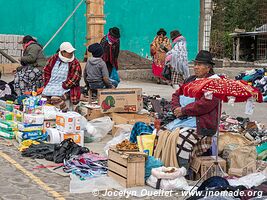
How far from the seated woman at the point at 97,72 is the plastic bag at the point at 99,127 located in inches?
39.5

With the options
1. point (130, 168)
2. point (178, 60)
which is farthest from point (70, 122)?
point (178, 60)

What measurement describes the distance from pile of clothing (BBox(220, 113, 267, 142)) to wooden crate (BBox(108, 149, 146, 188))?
2624 mm

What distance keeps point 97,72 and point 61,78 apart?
1.02 metres

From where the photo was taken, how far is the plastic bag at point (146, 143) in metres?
7.84

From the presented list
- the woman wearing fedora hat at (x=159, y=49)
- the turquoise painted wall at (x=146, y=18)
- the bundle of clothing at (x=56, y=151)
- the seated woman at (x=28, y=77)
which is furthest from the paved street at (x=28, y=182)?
the turquoise painted wall at (x=146, y=18)

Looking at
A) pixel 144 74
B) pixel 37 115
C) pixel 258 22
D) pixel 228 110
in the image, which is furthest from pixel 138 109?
pixel 258 22

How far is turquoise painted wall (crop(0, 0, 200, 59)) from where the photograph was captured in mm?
20250

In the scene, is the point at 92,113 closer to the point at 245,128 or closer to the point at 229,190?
the point at 245,128

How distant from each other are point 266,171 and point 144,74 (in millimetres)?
14264

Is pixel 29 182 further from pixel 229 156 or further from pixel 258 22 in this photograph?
pixel 258 22

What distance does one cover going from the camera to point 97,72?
11.3 metres

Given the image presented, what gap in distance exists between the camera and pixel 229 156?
772cm

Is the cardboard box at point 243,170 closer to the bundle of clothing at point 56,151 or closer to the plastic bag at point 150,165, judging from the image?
the plastic bag at point 150,165

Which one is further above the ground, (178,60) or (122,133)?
(178,60)
